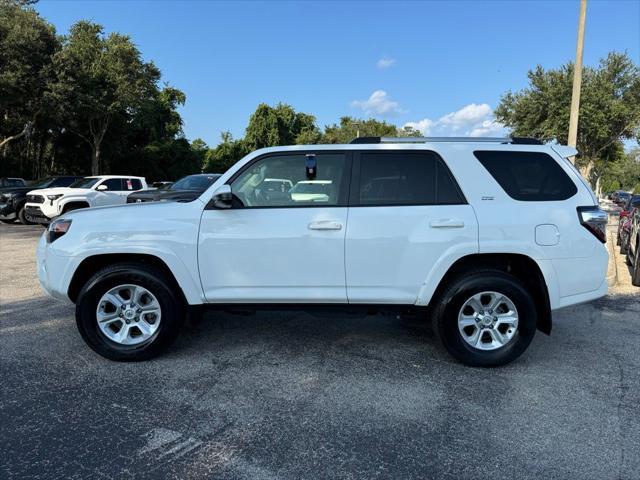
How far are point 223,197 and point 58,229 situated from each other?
1541 mm

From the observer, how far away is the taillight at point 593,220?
13.0 feet

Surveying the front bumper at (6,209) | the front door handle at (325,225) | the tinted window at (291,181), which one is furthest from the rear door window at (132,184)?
the front door handle at (325,225)

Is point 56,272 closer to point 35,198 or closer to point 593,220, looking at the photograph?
point 593,220

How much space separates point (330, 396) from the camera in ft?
11.8

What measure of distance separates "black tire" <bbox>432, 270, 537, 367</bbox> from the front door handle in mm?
1058

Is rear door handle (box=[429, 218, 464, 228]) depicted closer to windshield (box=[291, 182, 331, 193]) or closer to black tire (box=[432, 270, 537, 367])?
black tire (box=[432, 270, 537, 367])

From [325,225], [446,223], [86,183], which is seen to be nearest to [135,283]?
[325,225]

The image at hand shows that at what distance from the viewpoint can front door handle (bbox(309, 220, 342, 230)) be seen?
3.96m

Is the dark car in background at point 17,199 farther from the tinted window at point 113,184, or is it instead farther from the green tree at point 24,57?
the green tree at point 24,57

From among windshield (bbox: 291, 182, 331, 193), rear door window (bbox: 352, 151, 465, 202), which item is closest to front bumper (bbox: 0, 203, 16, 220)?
windshield (bbox: 291, 182, 331, 193)

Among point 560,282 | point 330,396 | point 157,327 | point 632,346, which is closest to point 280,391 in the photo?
point 330,396

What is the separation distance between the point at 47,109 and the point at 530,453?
26.8 metres

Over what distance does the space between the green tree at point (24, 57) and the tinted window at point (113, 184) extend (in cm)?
1040

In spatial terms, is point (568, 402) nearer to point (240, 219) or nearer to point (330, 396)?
point (330, 396)
